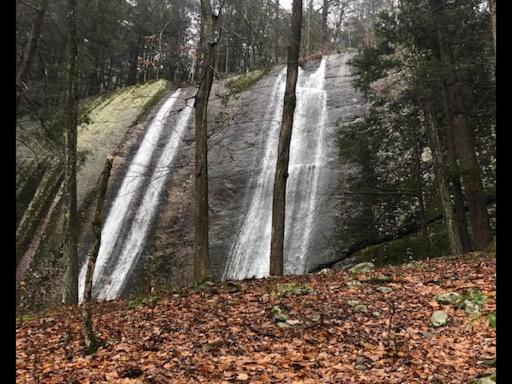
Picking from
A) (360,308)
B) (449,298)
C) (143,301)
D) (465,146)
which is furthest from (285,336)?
(465,146)

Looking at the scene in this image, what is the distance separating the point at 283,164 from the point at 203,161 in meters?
2.04

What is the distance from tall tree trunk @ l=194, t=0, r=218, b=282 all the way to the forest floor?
1.01 metres

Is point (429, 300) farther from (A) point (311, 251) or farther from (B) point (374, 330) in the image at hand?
(A) point (311, 251)

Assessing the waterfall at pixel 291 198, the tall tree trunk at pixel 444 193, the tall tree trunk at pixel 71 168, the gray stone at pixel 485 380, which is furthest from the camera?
the waterfall at pixel 291 198

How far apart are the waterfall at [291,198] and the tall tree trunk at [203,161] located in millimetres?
4367

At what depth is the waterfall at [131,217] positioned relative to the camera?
52.7ft

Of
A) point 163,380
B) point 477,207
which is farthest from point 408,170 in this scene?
point 163,380

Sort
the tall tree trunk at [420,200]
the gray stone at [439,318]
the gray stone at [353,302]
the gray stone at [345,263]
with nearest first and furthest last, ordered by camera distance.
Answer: the gray stone at [439,318] < the gray stone at [353,302] < the tall tree trunk at [420,200] < the gray stone at [345,263]

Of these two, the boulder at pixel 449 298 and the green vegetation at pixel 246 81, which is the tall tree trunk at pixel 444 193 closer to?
the boulder at pixel 449 298

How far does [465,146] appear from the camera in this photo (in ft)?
40.1

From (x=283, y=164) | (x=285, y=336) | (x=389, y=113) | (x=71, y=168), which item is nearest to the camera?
(x=285, y=336)

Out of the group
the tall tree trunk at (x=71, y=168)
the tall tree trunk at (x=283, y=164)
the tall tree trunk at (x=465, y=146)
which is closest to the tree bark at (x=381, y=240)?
the tall tree trunk at (x=465, y=146)

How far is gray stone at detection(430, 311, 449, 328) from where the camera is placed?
5924mm

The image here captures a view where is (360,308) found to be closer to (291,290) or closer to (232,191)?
(291,290)
